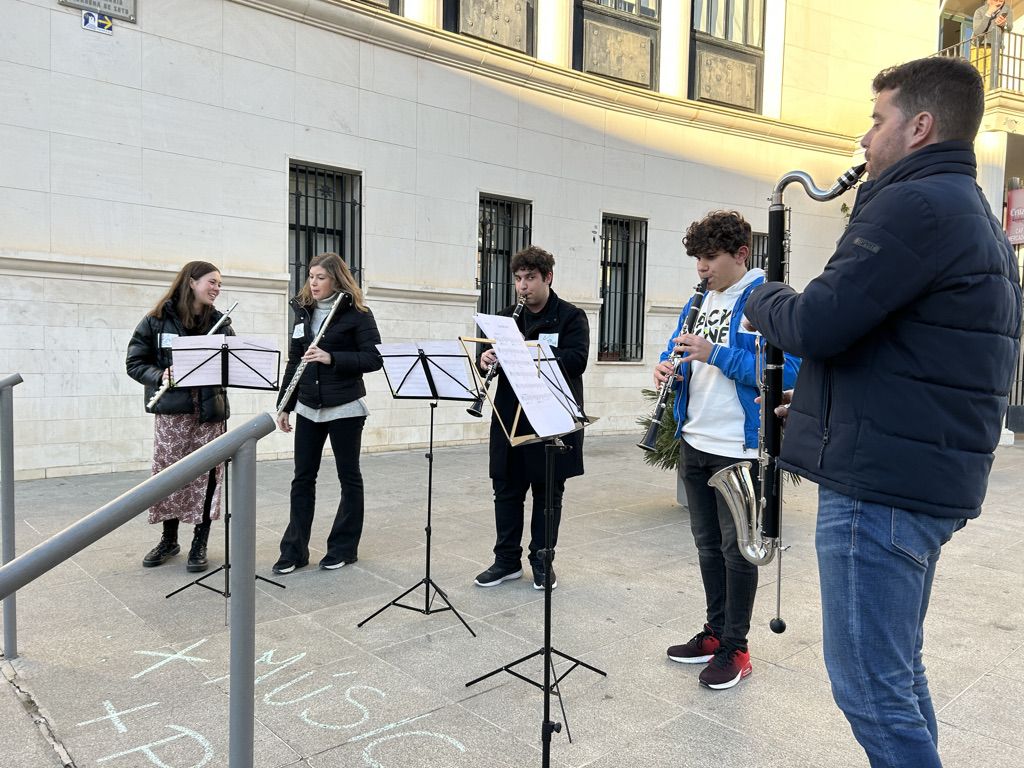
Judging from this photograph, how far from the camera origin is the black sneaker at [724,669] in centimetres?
333

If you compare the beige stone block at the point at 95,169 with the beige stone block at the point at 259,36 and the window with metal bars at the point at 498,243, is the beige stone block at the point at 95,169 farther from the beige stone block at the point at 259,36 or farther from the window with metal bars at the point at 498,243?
the window with metal bars at the point at 498,243

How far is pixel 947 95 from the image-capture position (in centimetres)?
188

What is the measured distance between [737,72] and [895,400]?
13.2 m

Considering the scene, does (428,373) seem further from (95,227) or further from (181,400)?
(95,227)

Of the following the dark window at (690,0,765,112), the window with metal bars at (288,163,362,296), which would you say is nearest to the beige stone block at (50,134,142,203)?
the window with metal bars at (288,163,362,296)

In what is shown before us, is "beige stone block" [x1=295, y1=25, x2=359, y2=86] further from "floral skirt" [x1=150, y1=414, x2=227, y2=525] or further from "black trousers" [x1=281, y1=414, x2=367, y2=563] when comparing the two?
"black trousers" [x1=281, y1=414, x2=367, y2=563]

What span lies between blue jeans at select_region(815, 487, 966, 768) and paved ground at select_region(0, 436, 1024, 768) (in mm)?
1023

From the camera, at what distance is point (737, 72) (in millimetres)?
13414

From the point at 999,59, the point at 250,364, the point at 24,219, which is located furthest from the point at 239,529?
the point at 999,59

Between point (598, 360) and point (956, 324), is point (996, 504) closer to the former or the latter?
point (598, 360)

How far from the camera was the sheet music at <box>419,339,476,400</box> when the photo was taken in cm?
410

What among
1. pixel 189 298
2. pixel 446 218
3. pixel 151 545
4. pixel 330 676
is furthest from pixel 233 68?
pixel 330 676

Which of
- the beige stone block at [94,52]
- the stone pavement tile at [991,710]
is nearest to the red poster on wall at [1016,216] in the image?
the stone pavement tile at [991,710]

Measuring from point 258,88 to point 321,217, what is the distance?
1612mm
